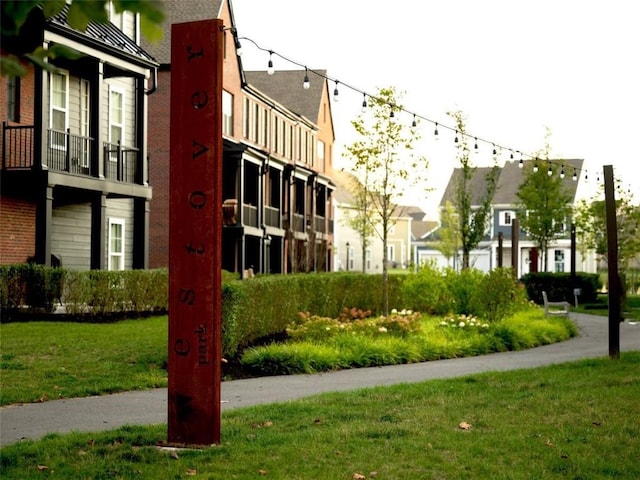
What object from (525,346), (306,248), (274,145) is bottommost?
(525,346)

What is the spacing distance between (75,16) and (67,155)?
19.3 m

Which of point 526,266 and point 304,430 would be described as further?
point 526,266

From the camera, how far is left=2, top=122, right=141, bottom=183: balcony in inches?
802

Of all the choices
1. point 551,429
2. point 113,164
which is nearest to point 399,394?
point 551,429

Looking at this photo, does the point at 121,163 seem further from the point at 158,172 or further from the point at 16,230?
the point at 158,172

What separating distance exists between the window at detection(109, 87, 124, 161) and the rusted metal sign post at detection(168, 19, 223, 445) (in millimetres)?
18333

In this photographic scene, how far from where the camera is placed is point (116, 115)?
2572 cm

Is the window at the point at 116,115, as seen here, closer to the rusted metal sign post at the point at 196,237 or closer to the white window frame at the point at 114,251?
the white window frame at the point at 114,251

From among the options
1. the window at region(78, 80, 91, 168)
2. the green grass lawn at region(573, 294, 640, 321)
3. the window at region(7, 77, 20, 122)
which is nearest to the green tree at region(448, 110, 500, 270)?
the green grass lawn at region(573, 294, 640, 321)

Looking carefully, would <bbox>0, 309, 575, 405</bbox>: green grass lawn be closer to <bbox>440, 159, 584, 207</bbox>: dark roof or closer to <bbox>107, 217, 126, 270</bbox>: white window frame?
<bbox>107, 217, 126, 270</bbox>: white window frame

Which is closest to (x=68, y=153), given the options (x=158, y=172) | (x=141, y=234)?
(x=141, y=234)

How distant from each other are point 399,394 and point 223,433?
10.3 feet

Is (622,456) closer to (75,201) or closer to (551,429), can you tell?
(551,429)

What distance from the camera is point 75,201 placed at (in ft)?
79.6
